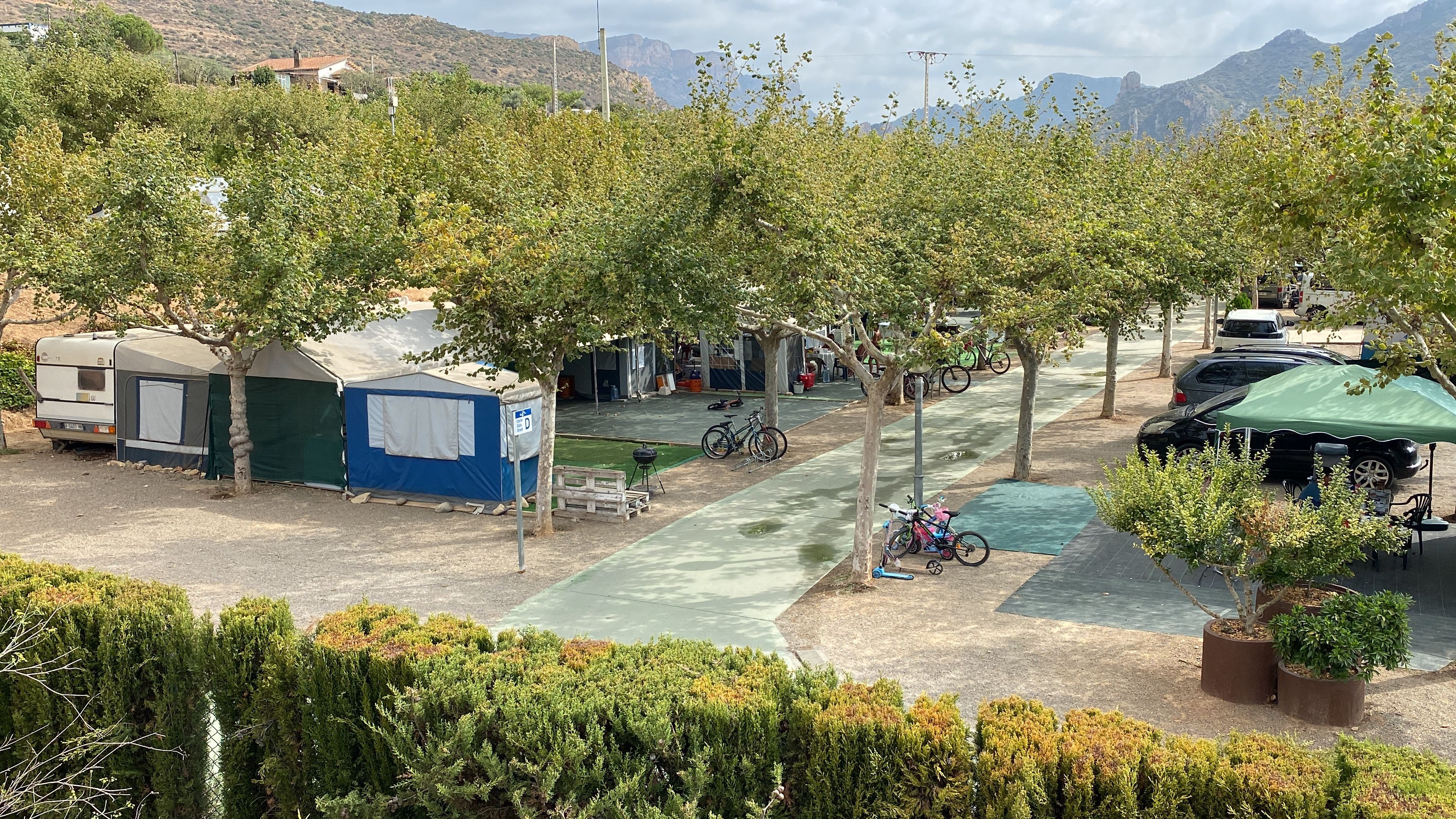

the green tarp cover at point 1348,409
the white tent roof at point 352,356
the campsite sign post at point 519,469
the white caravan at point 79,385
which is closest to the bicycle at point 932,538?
the green tarp cover at point 1348,409

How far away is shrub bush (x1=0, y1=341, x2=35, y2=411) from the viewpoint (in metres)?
22.9

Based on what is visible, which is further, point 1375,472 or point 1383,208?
point 1375,472

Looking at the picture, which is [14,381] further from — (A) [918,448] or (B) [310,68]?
(B) [310,68]

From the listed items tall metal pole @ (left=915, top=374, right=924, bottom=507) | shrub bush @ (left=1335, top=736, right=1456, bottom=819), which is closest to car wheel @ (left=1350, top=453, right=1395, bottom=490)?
tall metal pole @ (left=915, top=374, right=924, bottom=507)

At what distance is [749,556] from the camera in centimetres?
1341

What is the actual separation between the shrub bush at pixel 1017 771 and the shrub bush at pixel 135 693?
5171 millimetres

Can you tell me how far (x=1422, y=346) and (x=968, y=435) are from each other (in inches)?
454

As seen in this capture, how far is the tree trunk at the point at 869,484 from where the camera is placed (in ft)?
39.6

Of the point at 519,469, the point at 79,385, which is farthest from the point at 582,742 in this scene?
the point at 79,385

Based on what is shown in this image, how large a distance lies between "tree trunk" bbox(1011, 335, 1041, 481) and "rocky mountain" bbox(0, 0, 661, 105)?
89.0 meters

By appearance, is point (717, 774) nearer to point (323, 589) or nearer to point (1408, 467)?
point (323, 589)

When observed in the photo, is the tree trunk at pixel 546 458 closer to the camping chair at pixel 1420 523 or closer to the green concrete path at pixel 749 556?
the green concrete path at pixel 749 556

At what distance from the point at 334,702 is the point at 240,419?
464 inches

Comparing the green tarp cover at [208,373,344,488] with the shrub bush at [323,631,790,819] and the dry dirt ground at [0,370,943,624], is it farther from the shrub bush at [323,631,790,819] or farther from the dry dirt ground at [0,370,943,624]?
the shrub bush at [323,631,790,819]
